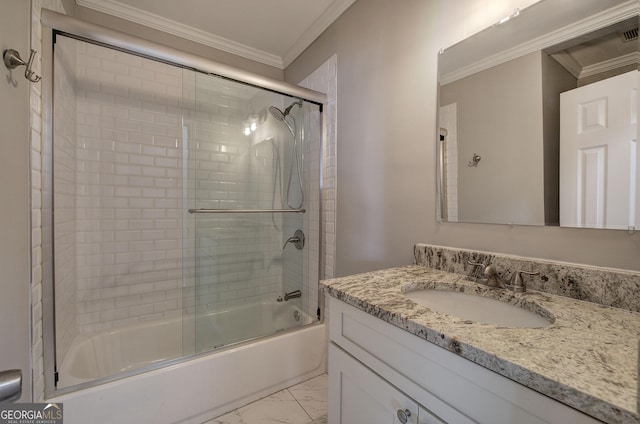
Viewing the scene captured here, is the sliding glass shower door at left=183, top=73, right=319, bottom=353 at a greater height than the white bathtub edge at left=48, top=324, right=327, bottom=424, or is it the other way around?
the sliding glass shower door at left=183, top=73, right=319, bottom=353

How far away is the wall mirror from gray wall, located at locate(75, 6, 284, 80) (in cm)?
145

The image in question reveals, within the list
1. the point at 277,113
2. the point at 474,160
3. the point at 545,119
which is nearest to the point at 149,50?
the point at 277,113

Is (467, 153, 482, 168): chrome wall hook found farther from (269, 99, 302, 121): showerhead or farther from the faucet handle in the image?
(269, 99, 302, 121): showerhead

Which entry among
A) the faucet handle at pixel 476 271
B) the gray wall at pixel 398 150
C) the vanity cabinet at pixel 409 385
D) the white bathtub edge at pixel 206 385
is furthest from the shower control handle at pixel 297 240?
the faucet handle at pixel 476 271

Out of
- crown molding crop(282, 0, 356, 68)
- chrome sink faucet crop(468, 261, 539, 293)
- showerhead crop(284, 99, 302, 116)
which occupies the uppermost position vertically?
crown molding crop(282, 0, 356, 68)

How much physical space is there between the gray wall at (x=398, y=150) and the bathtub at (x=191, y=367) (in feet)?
2.11

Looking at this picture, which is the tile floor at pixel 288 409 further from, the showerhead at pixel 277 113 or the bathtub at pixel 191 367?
the showerhead at pixel 277 113

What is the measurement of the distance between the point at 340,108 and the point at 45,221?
162 cm

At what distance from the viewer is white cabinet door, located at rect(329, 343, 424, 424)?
690mm

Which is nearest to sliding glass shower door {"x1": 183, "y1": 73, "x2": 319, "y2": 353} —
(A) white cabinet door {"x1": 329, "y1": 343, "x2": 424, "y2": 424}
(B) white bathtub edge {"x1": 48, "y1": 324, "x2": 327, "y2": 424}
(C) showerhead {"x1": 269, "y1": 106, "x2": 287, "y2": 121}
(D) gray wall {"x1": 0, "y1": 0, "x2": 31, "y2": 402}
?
(C) showerhead {"x1": 269, "y1": 106, "x2": 287, "y2": 121}

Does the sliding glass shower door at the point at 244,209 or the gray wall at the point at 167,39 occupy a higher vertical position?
the gray wall at the point at 167,39

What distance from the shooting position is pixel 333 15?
178 cm

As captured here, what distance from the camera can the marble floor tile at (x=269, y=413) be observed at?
1.40 meters

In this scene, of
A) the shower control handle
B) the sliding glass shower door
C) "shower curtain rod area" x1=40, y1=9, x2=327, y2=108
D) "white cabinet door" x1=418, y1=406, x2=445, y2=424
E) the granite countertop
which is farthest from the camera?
the shower control handle
